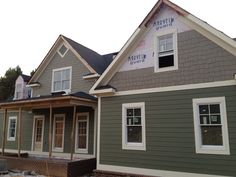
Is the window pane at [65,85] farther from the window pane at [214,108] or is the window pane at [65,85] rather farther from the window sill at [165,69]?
the window pane at [214,108]

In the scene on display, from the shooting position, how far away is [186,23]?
28.9 ft

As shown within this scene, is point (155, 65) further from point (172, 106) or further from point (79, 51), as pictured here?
point (79, 51)

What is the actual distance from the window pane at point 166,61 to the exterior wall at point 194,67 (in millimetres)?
328

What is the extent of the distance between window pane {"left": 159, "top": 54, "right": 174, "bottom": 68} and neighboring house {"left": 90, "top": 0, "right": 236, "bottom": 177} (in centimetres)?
4

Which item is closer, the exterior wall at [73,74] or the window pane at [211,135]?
the window pane at [211,135]

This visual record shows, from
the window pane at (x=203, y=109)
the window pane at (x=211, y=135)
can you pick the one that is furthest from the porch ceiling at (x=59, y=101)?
the window pane at (x=211, y=135)

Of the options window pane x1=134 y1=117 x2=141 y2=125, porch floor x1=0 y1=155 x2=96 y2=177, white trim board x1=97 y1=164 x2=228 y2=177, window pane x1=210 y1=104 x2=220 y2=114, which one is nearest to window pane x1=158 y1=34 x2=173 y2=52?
window pane x1=210 y1=104 x2=220 y2=114

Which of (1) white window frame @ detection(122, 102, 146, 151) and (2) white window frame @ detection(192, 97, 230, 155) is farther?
(1) white window frame @ detection(122, 102, 146, 151)

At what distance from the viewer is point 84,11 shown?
1248 centimetres

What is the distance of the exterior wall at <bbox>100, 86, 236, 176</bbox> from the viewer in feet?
24.4

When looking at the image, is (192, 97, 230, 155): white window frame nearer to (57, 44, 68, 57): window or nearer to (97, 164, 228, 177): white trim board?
(97, 164, 228, 177): white trim board

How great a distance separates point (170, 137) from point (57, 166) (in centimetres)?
535

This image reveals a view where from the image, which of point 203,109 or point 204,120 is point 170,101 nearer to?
point 203,109

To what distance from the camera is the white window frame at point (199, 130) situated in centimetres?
736
